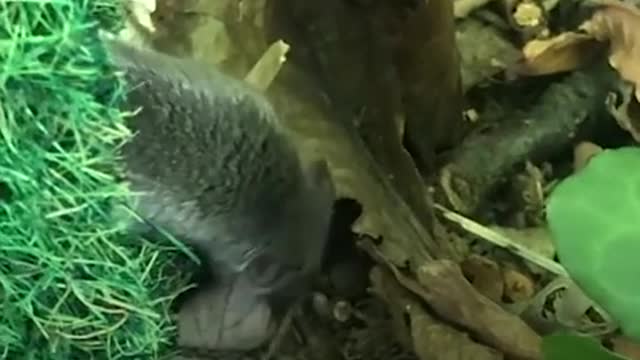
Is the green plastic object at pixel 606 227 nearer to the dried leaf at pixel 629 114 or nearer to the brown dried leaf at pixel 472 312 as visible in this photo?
the brown dried leaf at pixel 472 312

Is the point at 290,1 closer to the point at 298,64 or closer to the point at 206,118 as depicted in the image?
the point at 298,64

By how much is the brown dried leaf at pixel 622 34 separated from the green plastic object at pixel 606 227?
26 centimetres

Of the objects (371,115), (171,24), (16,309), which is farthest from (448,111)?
(16,309)

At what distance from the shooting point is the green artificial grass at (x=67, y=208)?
30.7 inches

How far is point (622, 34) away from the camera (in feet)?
3.28

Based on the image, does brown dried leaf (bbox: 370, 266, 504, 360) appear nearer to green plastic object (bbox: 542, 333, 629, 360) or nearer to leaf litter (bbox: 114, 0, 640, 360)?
leaf litter (bbox: 114, 0, 640, 360)

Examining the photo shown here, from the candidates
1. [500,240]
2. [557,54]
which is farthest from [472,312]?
[557,54]

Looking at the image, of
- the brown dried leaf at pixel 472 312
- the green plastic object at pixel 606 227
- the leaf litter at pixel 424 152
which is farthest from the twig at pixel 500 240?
the green plastic object at pixel 606 227

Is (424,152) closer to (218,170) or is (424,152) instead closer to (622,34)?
(622,34)

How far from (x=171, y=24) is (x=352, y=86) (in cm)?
12

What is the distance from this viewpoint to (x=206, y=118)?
838 millimetres

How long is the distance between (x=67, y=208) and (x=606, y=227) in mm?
277

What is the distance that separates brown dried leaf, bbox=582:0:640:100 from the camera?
0.98 m

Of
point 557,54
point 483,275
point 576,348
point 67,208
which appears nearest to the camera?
point 576,348
